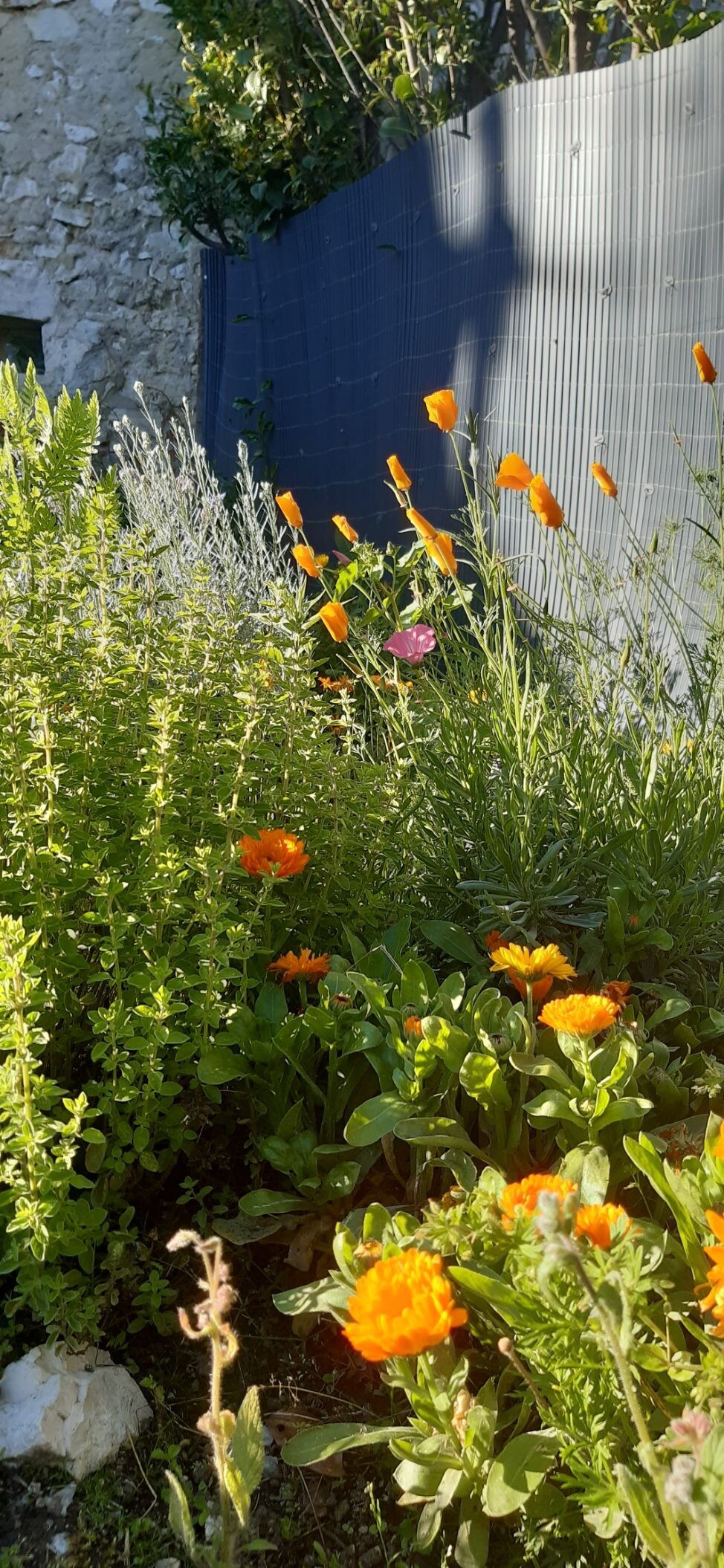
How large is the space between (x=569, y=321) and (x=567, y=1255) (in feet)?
11.0

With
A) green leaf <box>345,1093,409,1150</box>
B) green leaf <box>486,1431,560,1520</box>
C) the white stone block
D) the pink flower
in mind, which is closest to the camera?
green leaf <box>486,1431,560,1520</box>

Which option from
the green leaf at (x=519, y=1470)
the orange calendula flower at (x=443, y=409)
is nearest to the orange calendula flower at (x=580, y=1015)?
the green leaf at (x=519, y=1470)

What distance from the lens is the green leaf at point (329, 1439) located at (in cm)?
127

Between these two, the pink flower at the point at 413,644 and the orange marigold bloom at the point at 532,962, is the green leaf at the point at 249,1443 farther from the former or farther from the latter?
the pink flower at the point at 413,644

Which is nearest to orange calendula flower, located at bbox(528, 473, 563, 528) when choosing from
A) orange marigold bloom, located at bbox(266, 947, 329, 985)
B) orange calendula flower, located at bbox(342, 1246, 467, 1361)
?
orange marigold bloom, located at bbox(266, 947, 329, 985)

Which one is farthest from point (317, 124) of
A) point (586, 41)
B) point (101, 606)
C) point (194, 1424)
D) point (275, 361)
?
point (194, 1424)

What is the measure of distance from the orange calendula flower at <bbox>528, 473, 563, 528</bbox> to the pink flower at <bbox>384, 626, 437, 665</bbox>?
496 millimetres

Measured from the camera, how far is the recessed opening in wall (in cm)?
784

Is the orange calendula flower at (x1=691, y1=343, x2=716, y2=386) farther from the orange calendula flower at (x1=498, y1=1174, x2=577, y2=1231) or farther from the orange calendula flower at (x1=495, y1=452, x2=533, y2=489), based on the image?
the orange calendula flower at (x1=498, y1=1174, x2=577, y2=1231)

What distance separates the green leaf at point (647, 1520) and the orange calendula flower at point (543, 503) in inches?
49.7

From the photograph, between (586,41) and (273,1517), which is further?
(586,41)

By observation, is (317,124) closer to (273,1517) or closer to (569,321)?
(569,321)

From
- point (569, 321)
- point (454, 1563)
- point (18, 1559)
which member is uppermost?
point (569, 321)

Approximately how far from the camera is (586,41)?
4.32 metres
